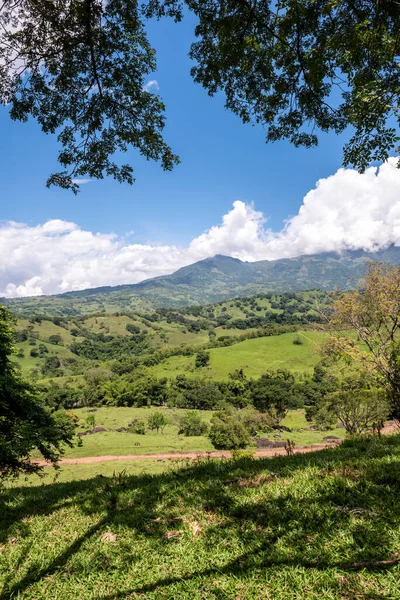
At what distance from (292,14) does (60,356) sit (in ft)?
705

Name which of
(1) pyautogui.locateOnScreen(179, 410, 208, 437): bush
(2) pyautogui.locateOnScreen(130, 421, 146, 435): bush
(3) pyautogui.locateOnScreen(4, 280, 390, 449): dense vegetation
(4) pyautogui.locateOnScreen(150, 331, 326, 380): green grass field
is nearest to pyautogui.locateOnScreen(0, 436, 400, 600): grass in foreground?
(3) pyautogui.locateOnScreen(4, 280, 390, 449): dense vegetation

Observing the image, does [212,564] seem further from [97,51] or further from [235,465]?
[97,51]

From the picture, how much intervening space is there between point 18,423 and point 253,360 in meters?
135

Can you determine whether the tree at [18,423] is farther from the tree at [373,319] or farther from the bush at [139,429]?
the bush at [139,429]

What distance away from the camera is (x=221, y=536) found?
169 inches

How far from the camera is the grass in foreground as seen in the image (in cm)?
351

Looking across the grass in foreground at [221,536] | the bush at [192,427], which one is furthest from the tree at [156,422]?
the grass in foreground at [221,536]

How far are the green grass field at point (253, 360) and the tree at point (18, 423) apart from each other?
111695mm

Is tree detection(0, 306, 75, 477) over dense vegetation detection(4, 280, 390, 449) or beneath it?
over

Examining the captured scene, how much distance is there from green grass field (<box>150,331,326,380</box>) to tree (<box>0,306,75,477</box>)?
366 ft

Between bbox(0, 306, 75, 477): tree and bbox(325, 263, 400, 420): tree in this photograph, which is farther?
bbox(325, 263, 400, 420): tree

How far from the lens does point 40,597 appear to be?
3814mm

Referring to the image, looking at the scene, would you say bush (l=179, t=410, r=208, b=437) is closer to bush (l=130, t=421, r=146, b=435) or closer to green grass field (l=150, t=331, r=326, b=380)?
bush (l=130, t=421, r=146, b=435)

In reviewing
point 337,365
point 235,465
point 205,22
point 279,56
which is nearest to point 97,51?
point 205,22
